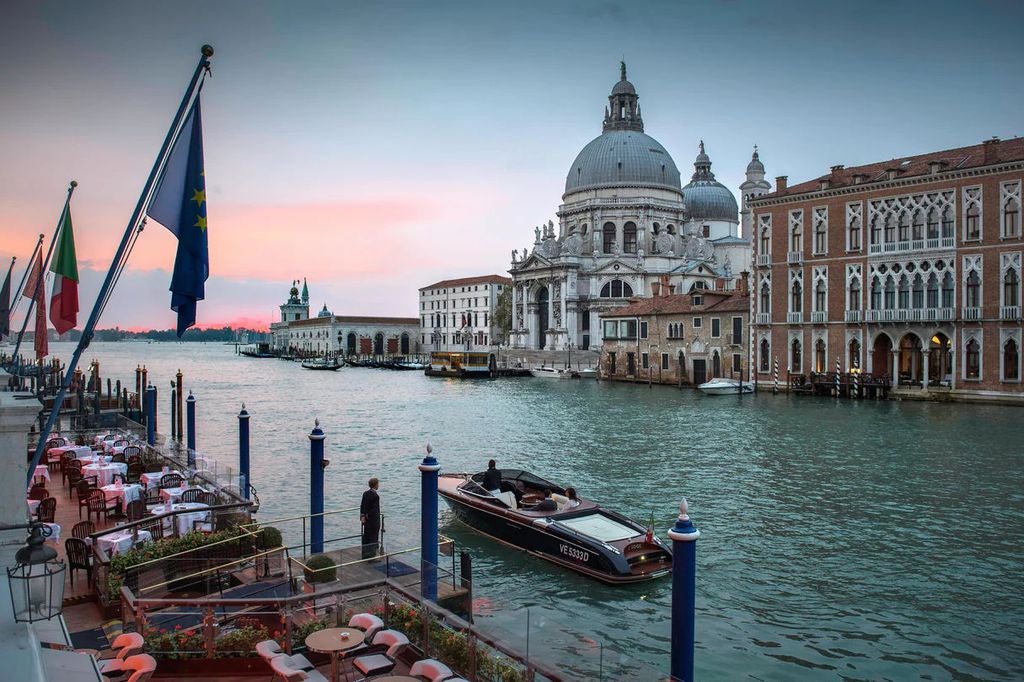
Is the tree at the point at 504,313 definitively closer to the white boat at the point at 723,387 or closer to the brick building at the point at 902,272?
the white boat at the point at 723,387

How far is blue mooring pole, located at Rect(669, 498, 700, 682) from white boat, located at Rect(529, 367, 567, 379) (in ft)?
188

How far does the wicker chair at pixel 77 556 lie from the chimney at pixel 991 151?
1545 inches

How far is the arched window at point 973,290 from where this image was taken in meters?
36.9

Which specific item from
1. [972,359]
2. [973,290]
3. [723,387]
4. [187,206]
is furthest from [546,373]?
[187,206]

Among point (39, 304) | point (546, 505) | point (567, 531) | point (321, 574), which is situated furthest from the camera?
point (39, 304)

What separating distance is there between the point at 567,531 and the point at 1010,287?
3276 cm

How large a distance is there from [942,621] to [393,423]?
25720mm

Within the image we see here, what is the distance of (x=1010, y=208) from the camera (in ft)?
117

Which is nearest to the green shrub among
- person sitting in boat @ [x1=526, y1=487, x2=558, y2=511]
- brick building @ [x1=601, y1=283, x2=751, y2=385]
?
person sitting in boat @ [x1=526, y1=487, x2=558, y2=511]

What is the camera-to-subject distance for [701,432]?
28.0 meters

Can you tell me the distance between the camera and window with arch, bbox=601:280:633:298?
80.9 metres

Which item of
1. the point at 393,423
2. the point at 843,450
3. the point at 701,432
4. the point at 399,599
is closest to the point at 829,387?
the point at 701,432

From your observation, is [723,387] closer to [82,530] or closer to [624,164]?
[82,530]

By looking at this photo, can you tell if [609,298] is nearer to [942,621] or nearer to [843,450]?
[843,450]
